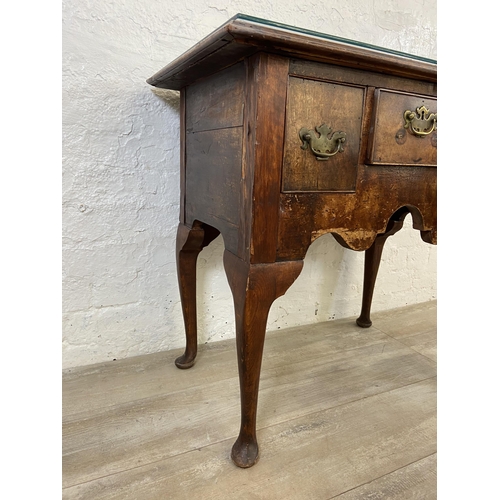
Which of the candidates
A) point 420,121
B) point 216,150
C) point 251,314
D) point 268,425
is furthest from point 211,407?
point 420,121

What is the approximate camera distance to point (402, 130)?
935mm

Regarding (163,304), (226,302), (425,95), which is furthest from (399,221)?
(163,304)

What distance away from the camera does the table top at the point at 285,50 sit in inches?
27.2

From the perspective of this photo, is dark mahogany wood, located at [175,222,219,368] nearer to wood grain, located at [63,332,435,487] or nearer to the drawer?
wood grain, located at [63,332,435,487]

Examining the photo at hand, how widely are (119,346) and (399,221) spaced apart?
42.6 inches

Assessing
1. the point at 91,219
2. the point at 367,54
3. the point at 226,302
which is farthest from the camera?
the point at 226,302

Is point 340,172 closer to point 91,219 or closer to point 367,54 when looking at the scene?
point 367,54

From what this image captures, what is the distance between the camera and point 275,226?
2.69 feet

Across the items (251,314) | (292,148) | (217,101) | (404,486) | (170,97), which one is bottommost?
(404,486)

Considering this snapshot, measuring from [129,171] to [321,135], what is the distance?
688 millimetres

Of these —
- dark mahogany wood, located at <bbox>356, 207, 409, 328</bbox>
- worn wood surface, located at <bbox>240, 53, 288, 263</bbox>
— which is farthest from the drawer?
dark mahogany wood, located at <bbox>356, 207, 409, 328</bbox>

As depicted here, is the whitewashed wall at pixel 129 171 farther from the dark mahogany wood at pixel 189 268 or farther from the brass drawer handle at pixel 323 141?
the brass drawer handle at pixel 323 141

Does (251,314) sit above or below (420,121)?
below

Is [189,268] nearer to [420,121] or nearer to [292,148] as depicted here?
[292,148]
